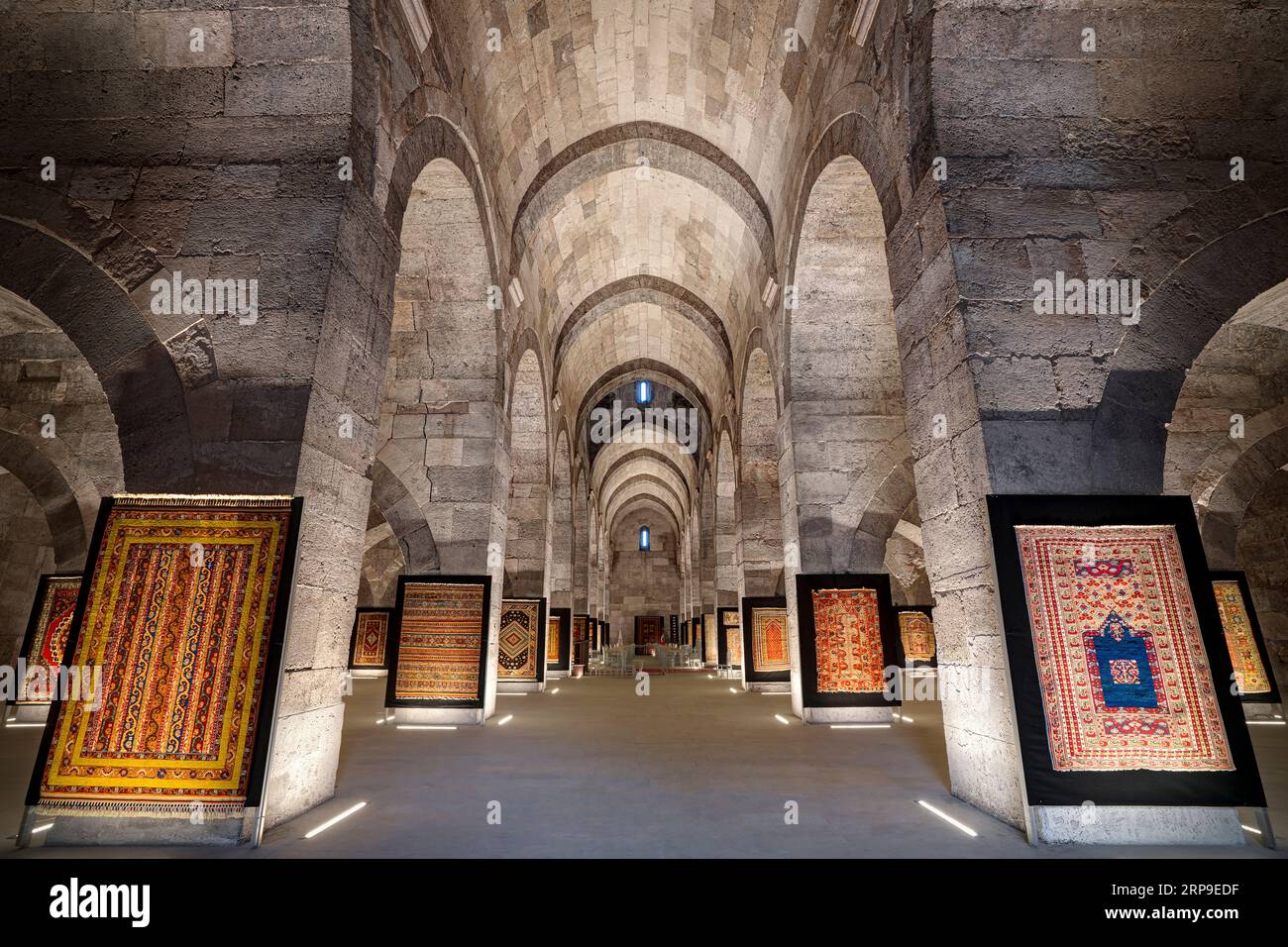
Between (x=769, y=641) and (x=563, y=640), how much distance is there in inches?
165

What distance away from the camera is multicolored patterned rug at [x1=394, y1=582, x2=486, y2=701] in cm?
604

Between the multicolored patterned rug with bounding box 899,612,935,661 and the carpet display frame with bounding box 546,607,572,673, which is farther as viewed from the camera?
the carpet display frame with bounding box 546,607,572,673

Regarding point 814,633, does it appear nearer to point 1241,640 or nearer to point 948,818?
point 948,818

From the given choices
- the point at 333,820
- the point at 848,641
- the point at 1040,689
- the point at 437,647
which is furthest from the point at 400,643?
Result: the point at 1040,689

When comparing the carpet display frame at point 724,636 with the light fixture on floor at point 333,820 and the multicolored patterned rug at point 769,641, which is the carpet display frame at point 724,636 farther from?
the light fixture on floor at point 333,820

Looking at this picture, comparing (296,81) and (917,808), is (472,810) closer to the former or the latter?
(917,808)

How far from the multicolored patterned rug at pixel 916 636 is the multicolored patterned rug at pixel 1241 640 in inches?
166

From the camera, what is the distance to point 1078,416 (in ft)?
10.2

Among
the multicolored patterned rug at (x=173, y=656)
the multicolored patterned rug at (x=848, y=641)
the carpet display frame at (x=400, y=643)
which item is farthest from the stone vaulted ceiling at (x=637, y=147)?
the multicolored patterned rug at (x=173, y=656)

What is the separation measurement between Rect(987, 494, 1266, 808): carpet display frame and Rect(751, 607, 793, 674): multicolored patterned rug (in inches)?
244

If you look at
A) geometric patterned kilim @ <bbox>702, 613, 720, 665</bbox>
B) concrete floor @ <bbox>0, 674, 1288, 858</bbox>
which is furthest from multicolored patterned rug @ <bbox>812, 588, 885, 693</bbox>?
geometric patterned kilim @ <bbox>702, 613, 720, 665</bbox>

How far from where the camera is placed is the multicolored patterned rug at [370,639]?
12195mm

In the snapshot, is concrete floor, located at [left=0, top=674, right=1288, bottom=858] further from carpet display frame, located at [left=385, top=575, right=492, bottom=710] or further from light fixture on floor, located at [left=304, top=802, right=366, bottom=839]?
carpet display frame, located at [left=385, top=575, right=492, bottom=710]
